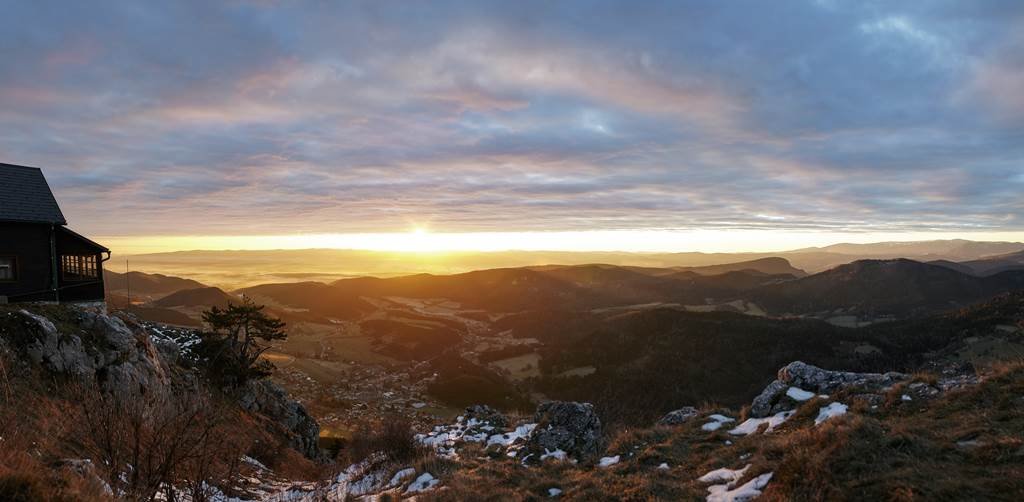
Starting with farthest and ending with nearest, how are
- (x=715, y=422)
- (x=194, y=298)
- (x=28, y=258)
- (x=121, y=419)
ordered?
1. (x=194, y=298)
2. (x=28, y=258)
3. (x=715, y=422)
4. (x=121, y=419)

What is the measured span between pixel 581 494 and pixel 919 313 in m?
216

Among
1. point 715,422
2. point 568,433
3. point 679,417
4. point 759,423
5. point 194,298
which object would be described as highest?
point 759,423

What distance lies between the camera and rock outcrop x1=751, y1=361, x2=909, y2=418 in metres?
15.3

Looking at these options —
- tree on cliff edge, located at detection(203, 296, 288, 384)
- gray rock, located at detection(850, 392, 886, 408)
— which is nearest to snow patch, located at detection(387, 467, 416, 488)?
gray rock, located at detection(850, 392, 886, 408)

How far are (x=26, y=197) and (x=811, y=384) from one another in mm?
38933

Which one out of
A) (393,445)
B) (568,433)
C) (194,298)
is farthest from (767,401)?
(194,298)

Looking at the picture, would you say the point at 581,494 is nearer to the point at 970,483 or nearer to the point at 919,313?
the point at 970,483

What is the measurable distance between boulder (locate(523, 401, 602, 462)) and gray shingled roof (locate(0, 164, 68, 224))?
27775 millimetres

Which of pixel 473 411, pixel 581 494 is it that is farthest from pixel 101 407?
pixel 473 411

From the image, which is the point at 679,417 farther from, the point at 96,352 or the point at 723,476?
the point at 96,352

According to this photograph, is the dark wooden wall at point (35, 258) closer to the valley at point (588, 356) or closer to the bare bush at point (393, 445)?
the bare bush at point (393, 445)

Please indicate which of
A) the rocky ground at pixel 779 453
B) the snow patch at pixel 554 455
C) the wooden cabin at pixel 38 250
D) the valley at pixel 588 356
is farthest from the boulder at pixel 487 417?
the valley at pixel 588 356

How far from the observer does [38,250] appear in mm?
23516

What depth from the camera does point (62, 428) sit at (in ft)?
31.4
